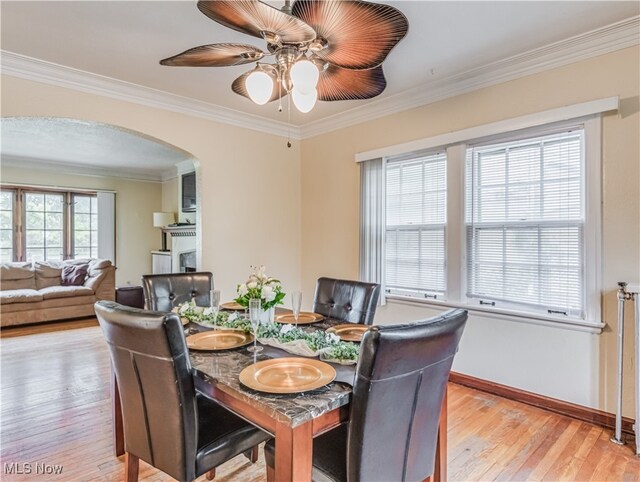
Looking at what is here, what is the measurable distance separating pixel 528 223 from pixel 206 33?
2.71 meters

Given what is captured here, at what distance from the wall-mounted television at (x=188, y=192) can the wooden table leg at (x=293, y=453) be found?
5741 mm

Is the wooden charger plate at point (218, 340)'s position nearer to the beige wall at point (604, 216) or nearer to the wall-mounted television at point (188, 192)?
the beige wall at point (604, 216)

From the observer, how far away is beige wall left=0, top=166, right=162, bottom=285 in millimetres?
7211

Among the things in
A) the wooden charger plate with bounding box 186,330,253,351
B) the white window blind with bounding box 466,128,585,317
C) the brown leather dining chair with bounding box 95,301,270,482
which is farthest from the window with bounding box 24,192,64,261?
the white window blind with bounding box 466,128,585,317

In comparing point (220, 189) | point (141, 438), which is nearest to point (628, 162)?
point (141, 438)

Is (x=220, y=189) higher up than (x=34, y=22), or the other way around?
(x=34, y=22)

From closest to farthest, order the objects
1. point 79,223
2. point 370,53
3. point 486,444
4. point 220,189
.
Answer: point 370,53, point 486,444, point 220,189, point 79,223

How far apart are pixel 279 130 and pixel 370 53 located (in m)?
2.82

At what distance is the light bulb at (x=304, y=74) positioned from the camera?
1658mm

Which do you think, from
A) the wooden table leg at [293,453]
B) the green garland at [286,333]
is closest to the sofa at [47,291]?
the green garland at [286,333]

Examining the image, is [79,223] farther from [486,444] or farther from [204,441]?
[486,444]

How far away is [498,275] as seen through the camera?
300 centimetres

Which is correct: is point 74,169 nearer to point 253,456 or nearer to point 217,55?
point 217,55

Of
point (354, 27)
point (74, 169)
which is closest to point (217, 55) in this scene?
point (354, 27)
